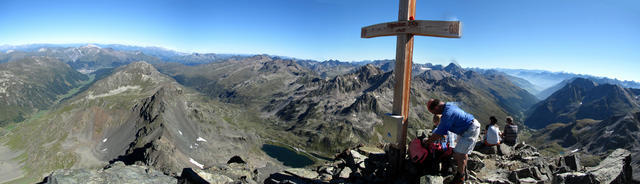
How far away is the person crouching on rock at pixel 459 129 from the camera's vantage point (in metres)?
8.41

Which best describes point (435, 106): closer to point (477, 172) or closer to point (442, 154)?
point (442, 154)

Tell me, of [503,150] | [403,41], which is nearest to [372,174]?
[403,41]

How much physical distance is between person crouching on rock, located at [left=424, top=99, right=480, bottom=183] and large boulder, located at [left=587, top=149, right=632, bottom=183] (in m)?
4.69

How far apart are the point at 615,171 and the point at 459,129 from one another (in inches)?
267

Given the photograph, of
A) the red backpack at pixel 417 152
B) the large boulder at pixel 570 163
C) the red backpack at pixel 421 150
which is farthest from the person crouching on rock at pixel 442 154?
the large boulder at pixel 570 163

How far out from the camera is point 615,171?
9812 mm

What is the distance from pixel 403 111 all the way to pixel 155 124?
221 m

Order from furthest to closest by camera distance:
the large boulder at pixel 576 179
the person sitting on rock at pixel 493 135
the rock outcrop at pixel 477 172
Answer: the person sitting on rock at pixel 493 135
the rock outcrop at pixel 477 172
the large boulder at pixel 576 179

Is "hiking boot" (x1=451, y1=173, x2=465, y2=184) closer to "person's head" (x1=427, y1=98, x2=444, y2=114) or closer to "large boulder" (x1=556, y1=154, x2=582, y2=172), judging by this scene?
"person's head" (x1=427, y1=98, x2=444, y2=114)

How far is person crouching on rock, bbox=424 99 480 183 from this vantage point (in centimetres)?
841

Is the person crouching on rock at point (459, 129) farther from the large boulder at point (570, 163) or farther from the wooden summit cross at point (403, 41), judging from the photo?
the large boulder at point (570, 163)

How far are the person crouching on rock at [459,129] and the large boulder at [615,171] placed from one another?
15.4 feet

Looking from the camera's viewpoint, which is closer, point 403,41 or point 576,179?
point 403,41

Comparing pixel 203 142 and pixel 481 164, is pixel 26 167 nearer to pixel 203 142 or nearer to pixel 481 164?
pixel 203 142
